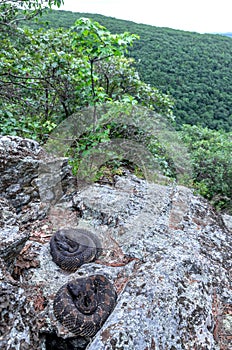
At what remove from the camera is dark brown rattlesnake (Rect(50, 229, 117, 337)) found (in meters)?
2.51

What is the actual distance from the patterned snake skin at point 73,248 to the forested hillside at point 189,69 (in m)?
13.9

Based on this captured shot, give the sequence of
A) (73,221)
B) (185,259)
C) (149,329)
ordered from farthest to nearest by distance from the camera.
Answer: (73,221), (185,259), (149,329)

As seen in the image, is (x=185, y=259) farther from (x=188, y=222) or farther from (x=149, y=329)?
(x=188, y=222)

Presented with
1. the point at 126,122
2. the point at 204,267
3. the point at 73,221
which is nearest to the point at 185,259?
the point at 204,267

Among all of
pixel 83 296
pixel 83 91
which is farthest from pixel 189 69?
pixel 83 296

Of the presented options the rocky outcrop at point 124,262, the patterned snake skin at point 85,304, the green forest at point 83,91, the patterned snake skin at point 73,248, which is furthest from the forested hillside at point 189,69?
the patterned snake skin at point 85,304

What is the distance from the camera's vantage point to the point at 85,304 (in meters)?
2.77

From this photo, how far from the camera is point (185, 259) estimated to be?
10.2ft

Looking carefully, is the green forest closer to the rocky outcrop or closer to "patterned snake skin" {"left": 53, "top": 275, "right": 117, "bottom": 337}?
the rocky outcrop

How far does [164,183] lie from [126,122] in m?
1.40

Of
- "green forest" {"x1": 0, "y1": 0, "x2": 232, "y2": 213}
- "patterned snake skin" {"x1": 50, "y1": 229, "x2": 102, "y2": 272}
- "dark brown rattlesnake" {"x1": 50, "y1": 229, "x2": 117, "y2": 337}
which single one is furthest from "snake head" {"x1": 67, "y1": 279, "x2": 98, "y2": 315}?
"green forest" {"x1": 0, "y1": 0, "x2": 232, "y2": 213}

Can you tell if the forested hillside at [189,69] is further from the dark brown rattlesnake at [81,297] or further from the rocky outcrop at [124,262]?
the dark brown rattlesnake at [81,297]

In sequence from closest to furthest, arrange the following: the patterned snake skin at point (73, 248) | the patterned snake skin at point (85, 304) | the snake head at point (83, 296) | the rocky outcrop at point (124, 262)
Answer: the rocky outcrop at point (124, 262)
the patterned snake skin at point (85, 304)
the snake head at point (83, 296)
the patterned snake skin at point (73, 248)

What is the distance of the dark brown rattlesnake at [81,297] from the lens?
2.51 meters
